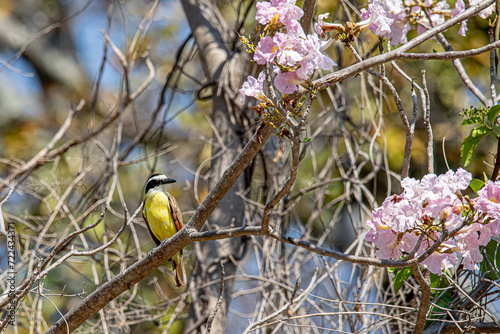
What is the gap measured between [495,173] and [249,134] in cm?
181

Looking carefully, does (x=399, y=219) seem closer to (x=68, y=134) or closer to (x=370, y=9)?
(x=370, y=9)

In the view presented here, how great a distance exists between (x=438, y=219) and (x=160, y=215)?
9.97 ft

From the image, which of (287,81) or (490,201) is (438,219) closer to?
(490,201)

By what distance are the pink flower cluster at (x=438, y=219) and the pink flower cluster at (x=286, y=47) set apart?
502mm

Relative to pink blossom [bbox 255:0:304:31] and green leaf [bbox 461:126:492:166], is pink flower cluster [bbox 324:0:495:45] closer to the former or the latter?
green leaf [bbox 461:126:492:166]

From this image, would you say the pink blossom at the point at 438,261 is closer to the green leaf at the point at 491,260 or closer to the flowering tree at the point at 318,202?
the flowering tree at the point at 318,202

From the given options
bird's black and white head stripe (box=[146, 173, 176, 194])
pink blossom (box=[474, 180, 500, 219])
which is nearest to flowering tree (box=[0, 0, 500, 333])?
pink blossom (box=[474, 180, 500, 219])

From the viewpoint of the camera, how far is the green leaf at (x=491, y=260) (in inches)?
87.6

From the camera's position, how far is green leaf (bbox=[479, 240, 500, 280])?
87.6 inches

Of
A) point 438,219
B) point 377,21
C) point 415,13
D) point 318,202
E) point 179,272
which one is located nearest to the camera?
point 438,219

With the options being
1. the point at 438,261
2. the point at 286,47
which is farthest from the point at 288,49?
the point at 438,261

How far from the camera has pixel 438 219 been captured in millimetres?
1700

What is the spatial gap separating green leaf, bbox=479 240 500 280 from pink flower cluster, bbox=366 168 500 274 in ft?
1.65

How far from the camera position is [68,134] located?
6863 millimetres
